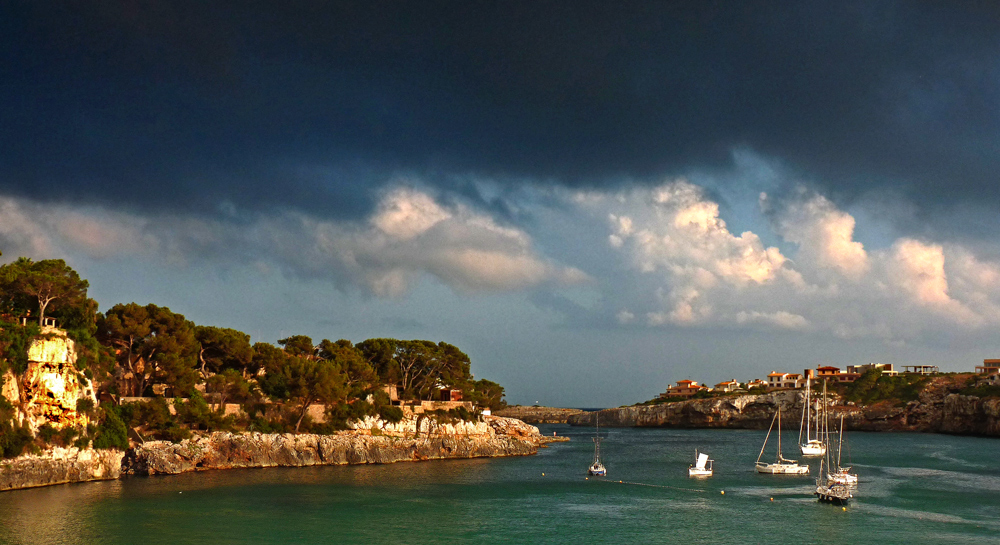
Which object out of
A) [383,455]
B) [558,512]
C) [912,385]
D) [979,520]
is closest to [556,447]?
[383,455]

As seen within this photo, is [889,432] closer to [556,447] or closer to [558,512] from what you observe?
[556,447]

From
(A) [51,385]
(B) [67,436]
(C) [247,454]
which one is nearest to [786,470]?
(C) [247,454]

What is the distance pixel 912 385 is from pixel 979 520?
12522 cm

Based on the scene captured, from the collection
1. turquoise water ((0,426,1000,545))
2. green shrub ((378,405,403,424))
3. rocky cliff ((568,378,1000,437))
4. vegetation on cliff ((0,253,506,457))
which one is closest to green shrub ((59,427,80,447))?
vegetation on cliff ((0,253,506,457))

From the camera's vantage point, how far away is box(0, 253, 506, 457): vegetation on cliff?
5725 cm

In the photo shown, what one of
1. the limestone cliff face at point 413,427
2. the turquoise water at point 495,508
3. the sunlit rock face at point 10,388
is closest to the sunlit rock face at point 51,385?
the sunlit rock face at point 10,388

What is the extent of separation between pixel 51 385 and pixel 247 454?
18925 mm

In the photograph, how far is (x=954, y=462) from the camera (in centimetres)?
8269

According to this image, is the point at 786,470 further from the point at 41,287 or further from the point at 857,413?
the point at 857,413

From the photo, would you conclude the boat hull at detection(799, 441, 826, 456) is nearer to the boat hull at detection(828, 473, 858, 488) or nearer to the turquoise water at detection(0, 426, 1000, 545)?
the turquoise water at detection(0, 426, 1000, 545)

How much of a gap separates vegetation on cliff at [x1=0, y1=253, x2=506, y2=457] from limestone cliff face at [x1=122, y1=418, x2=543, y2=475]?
200 centimetres

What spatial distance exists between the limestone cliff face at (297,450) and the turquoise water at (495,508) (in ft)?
8.66

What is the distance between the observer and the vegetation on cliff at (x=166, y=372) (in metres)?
57.2

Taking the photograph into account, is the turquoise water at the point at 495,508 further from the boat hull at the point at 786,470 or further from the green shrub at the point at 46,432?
the green shrub at the point at 46,432
